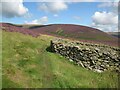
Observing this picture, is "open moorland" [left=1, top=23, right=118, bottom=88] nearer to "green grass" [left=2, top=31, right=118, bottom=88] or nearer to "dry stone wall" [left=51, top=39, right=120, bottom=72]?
"green grass" [left=2, top=31, right=118, bottom=88]

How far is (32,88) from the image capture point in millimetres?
23703

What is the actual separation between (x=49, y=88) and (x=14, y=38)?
15.4 metres

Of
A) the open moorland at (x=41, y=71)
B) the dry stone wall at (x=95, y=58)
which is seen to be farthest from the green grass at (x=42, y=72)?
the dry stone wall at (x=95, y=58)

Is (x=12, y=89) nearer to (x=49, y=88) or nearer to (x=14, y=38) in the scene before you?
(x=49, y=88)

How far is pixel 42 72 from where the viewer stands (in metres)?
26.8

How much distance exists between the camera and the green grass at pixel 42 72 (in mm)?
24828

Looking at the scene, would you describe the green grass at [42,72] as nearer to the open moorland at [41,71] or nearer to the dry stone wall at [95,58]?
Answer: the open moorland at [41,71]

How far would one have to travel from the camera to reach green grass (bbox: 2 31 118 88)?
24828mm

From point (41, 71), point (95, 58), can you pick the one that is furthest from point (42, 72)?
point (95, 58)

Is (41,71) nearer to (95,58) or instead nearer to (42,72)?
(42,72)

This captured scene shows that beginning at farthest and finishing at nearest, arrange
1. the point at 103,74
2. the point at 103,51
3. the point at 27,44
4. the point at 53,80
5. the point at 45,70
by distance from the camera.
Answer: the point at 27,44
the point at 103,51
the point at 103,74
the point at 45,70
the point at 53,80

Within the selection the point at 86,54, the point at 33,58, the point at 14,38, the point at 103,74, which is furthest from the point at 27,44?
the point at 103,74

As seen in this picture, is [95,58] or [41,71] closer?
[41,71]

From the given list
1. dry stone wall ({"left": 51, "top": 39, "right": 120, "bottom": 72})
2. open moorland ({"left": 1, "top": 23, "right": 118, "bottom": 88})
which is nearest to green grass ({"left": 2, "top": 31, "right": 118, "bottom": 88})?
open moorland ({"left": 1, "top": 23, "right": 118, "bottom": 88})
